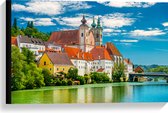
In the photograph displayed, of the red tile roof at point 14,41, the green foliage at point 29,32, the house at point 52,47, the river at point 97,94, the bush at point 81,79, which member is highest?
the green foliage at point 29,32

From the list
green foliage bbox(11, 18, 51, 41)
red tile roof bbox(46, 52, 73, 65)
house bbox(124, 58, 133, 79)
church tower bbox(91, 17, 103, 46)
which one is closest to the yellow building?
red tile roof bbox(46, 52, 73, 65)

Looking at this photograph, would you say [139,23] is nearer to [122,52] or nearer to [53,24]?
[122,52]

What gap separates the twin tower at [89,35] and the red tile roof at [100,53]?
0.09 ft

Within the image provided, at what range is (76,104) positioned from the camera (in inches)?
89.1

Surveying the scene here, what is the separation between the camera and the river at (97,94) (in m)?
2.25

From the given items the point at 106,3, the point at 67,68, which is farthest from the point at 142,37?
the point at 67,68

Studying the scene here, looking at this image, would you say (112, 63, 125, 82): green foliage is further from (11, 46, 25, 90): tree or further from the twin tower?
(11, 46, 25, 90): tree

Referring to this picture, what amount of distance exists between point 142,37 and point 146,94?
0.34 m

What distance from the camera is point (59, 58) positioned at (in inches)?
91.0

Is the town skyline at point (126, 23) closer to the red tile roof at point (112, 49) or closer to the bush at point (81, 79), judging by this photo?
the red tile roof at point (112, 49)

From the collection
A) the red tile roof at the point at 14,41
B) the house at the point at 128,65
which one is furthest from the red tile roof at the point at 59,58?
the house at the point at 128,65

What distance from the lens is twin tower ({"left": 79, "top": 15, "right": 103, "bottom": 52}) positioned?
91.7 inches

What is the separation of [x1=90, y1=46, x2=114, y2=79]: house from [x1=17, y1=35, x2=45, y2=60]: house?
1.01 ft

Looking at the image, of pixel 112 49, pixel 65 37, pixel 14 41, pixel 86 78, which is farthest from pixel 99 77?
pixel 14 41
